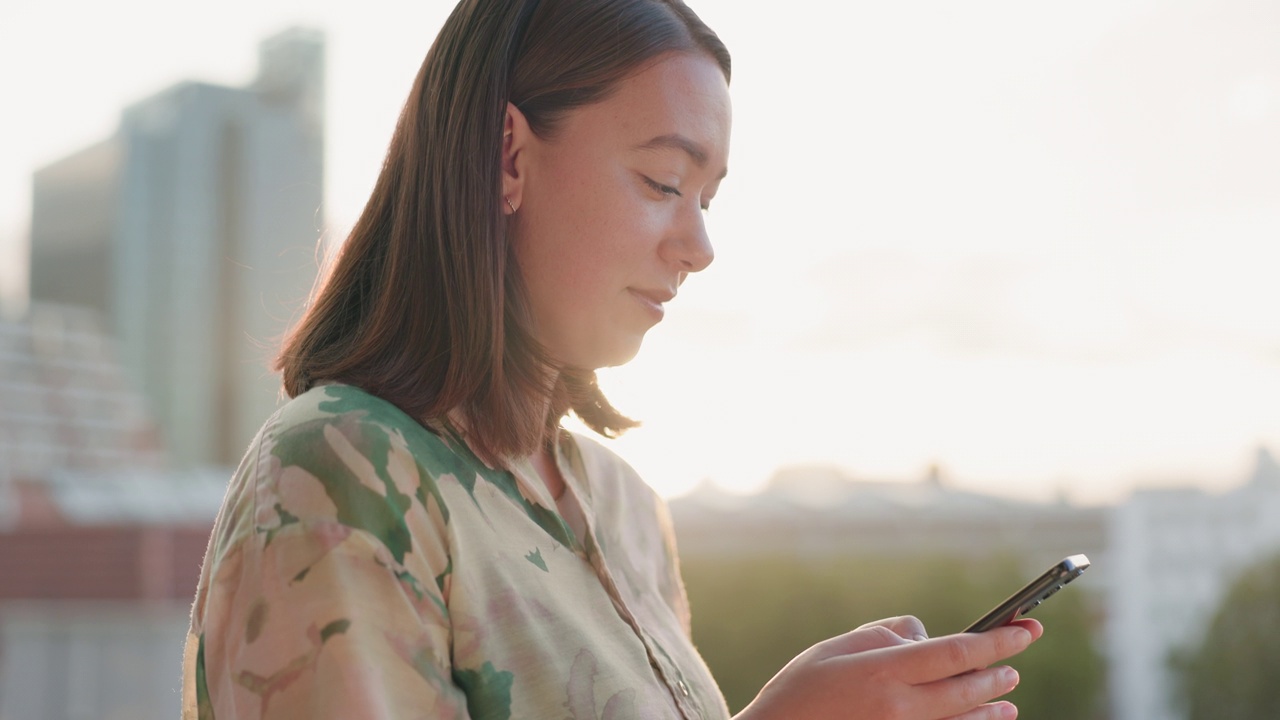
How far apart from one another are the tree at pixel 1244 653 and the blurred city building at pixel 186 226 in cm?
3140

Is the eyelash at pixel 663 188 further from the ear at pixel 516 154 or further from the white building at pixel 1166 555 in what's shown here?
the white building at pixel 1166 555

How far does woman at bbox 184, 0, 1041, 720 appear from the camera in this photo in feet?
3.08

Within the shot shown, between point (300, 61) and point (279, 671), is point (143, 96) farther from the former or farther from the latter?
point (279, 671)

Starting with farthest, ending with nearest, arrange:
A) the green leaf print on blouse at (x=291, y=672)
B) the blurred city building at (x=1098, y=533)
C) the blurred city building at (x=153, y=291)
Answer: the blurred city building at (x=1098, y=533) → the blurred city building at (x=153, y=291) → the green leaf print on blouse at (x=291, y=672)

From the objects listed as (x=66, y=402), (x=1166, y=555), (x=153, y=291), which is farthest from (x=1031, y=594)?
(x=153, y=291)

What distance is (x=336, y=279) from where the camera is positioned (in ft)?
4.17

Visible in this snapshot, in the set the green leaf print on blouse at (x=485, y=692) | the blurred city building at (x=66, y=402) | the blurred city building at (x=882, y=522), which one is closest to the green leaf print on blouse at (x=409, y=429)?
the green leaf print on blouse at (x=485, y=692)

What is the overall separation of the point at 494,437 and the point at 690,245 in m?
0.29

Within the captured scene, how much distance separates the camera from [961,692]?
1066 millimetres

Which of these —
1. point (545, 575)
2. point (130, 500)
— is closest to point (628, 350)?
point (545, 575)

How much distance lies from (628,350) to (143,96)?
49.5 meters

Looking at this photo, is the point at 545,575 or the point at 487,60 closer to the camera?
the point at 545,575

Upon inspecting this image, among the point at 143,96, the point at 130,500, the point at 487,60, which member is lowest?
the point at 130,500

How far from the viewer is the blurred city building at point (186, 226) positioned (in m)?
44.5
